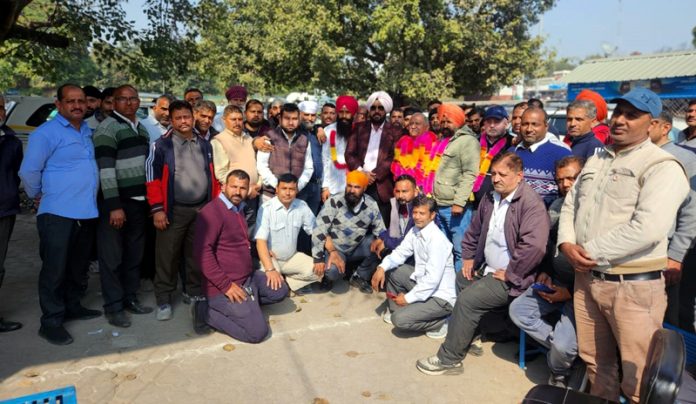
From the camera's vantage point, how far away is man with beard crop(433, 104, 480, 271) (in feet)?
→ 17.1

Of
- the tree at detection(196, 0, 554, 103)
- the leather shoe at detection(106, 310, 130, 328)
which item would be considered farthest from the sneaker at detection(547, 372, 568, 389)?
the tree at detection(196, 0, 554, 103)

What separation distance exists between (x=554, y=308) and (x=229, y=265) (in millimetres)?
2711

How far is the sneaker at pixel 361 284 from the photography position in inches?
225

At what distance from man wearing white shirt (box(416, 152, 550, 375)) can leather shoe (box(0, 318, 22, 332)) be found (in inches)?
136

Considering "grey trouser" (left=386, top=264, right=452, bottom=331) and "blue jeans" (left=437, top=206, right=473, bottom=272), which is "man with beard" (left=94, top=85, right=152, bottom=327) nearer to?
"grey trouser" (left=386, top=264, right=452, bottom=331)

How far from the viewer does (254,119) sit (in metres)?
5.86

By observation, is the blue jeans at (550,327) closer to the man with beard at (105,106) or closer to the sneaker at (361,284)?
the sneaker at (361,284)

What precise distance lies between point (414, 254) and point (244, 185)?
1.66 metres

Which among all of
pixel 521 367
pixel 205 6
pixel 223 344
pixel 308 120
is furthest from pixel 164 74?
pixel 521 367

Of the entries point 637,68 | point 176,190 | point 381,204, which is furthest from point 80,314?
point 637,68

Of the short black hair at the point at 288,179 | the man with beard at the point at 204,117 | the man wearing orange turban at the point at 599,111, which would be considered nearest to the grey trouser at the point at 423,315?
the short black hair at the point at 288,179

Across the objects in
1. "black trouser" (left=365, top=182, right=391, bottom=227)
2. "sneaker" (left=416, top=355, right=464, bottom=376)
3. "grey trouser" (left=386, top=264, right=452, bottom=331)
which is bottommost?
"sneaker" (left=416, top=355, right=464, bottom=376)

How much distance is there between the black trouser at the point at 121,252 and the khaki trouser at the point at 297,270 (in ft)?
4.32

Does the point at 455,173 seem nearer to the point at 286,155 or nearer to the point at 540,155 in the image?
the point at 540,155
